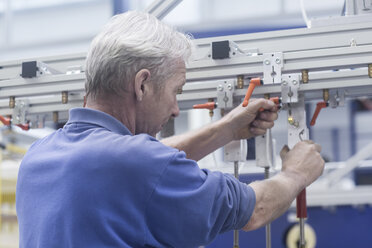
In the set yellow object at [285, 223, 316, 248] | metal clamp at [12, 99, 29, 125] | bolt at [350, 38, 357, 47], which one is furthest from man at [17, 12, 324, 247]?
yellow object at [285, 223, 316, 248]

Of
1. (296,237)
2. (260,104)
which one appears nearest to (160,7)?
(260,104)

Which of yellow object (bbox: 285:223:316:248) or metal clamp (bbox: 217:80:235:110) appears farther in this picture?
yellow object (bbox: 285:223:316:248)

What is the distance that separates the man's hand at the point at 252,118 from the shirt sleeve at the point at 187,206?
381 millimetres

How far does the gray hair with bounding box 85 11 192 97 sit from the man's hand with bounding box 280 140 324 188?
0.38m

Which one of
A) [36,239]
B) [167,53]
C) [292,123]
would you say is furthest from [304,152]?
[36,239]

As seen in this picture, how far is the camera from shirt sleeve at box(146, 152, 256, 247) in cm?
88

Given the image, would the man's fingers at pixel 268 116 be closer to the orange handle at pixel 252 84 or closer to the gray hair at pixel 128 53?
the orange handle at pixel 252 84

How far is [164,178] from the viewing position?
2.89 ft

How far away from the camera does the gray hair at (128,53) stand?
99 cm

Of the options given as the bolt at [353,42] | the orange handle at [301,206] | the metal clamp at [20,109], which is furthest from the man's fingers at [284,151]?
the metal clamp at [20,109]

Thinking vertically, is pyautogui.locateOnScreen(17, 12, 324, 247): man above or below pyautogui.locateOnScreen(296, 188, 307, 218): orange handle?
above

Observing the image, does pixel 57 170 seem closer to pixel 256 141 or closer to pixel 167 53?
pixel 167 53

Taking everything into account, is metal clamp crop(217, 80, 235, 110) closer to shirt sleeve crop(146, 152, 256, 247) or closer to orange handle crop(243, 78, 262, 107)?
orange handle crop(243, 78, 262, 107)

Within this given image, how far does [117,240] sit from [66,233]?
3.8 inches
